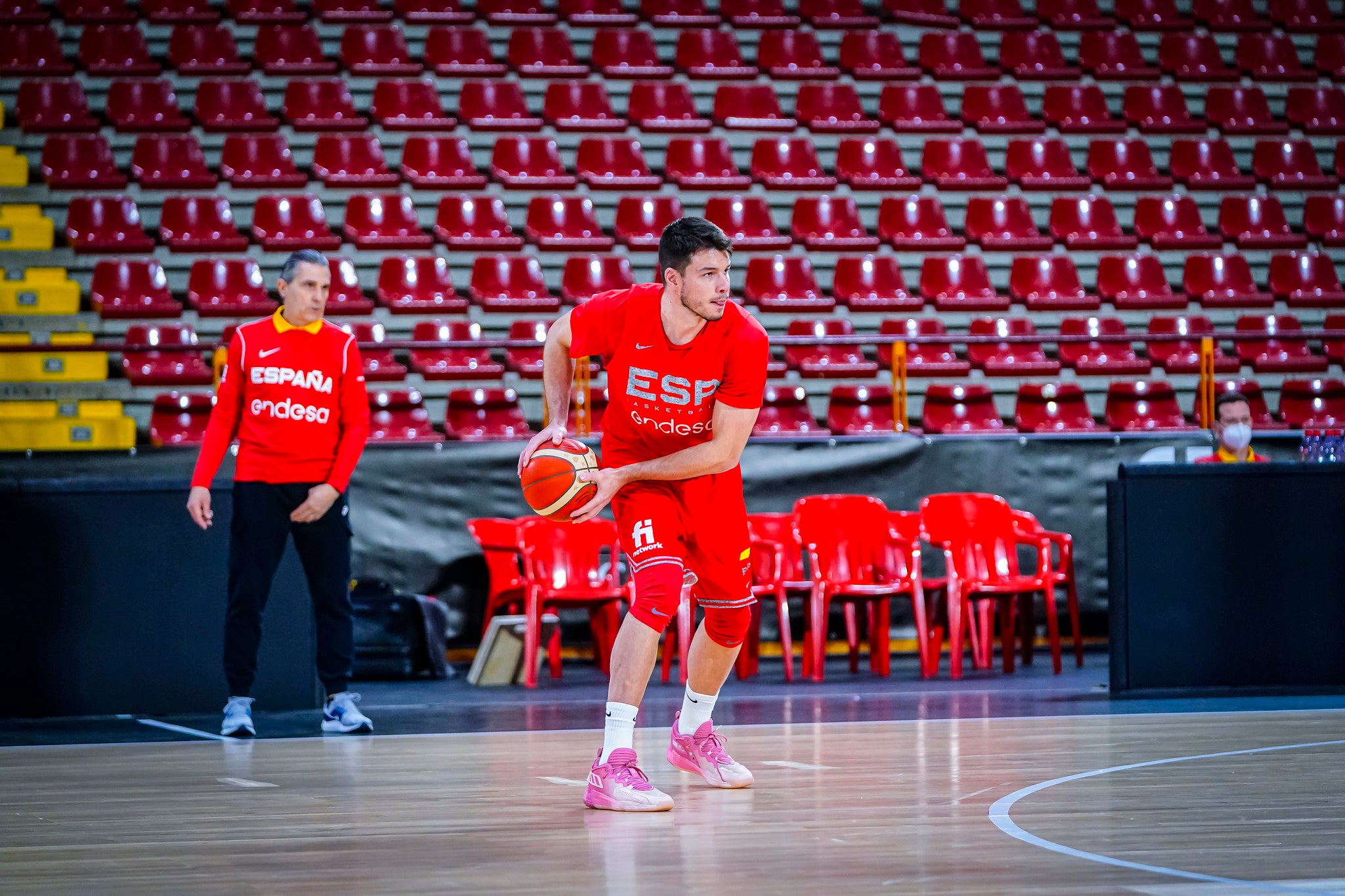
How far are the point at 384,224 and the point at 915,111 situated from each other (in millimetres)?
5241

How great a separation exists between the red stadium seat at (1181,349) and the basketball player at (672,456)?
8908 millimetres

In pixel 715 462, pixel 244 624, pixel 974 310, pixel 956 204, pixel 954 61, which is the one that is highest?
pixel 954 61

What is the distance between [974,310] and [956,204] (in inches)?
61.5

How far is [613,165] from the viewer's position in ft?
44.8

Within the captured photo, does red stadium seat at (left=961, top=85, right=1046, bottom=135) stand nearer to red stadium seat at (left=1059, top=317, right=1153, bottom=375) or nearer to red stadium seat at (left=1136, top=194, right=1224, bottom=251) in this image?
red stadium seat at (left=1136, top=194, right=1224, bottom=251)

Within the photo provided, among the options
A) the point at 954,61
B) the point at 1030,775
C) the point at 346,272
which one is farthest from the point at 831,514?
the point at 954,61

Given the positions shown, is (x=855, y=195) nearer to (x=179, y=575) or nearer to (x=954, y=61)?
(x=954, y=61)

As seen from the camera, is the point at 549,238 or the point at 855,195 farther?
the point at 855,195

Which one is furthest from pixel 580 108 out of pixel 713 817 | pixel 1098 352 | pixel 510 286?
pixel 713 817

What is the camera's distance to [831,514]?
29.8ft

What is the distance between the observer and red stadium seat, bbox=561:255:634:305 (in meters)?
12.5

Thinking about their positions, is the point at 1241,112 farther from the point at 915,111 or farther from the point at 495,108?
the point at 495,108

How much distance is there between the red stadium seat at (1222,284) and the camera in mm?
13430

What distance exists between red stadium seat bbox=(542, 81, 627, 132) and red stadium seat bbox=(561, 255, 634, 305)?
1.81 m
